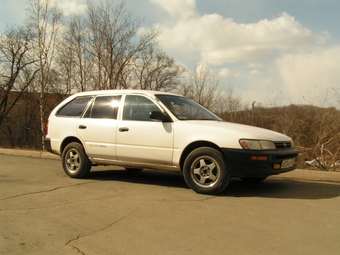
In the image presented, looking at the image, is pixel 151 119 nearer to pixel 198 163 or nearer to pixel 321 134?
pixel 198 163

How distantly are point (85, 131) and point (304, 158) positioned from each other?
5585 millimetres

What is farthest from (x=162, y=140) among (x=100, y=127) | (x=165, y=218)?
(x=165, y=218)

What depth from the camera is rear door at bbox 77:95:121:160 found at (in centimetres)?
593

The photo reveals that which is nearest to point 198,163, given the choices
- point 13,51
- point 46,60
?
point 46,60

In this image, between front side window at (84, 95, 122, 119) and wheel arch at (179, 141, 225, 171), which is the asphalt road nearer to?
wheel arch at (179, 141, 225, 171)

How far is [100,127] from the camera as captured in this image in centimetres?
607

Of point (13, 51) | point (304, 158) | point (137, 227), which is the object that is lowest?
point (137, 227)

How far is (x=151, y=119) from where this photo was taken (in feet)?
18.1

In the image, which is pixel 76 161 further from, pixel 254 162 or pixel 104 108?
pixel 254 162

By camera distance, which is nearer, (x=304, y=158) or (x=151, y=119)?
(x=151, y=119)

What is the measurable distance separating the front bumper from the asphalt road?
42cm

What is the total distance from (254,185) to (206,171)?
4.59 feet

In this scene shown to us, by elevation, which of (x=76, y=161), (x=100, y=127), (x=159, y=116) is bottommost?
(x=76, y=161)

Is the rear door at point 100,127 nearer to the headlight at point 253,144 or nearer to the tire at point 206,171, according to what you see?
the tire at point 206,171
